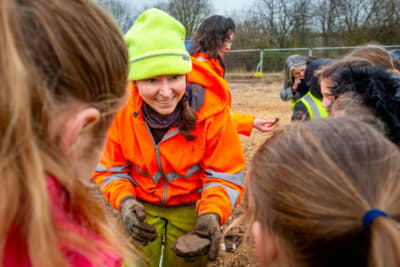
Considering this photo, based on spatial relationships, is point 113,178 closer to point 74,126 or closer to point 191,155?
point 191,155

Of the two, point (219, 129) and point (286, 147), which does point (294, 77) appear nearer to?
point (219, 129)

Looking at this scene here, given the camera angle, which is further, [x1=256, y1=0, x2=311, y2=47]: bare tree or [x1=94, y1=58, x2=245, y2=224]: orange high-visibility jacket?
[x1=256, y1=0, x2=311, y2=47]: bare tree

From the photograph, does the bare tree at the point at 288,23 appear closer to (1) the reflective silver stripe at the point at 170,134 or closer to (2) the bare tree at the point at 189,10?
(2) the bare tree at the point at 189,10

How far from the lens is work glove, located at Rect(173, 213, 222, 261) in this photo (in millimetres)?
1765

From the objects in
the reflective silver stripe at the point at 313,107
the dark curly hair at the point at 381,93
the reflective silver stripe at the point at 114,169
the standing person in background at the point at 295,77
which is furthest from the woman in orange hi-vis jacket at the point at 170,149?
the standing person in background at the point at 295,77

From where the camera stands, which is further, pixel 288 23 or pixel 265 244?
pixel 288 23

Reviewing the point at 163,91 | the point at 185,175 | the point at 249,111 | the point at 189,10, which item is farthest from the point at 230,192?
the point at 189,10

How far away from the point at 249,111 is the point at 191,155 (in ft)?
26.4

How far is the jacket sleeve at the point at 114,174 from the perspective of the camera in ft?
7.13

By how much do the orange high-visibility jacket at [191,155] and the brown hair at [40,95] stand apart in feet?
4.04

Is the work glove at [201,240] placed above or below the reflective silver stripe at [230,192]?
below

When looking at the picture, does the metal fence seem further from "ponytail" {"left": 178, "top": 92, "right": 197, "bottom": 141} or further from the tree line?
"ponytail" {"left": 178, "top": 92, "right": 197, "bottom": 141}

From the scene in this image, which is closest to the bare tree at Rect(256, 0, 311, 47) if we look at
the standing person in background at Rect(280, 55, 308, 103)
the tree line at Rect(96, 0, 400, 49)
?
the tree line at Rect(96, 0, 400, 49)

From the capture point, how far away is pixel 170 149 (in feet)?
6.84
